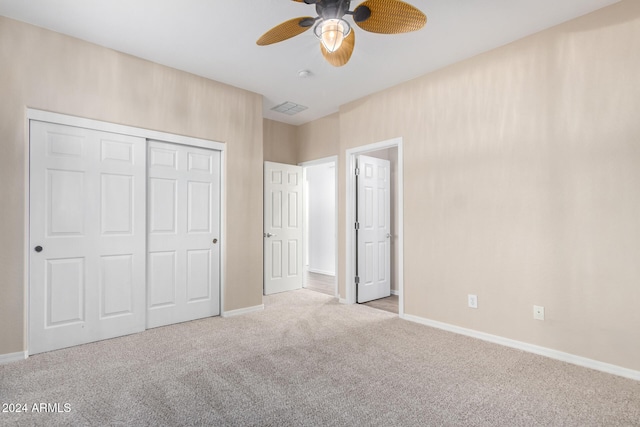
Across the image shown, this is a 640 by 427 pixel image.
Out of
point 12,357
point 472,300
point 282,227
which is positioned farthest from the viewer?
point 282,227

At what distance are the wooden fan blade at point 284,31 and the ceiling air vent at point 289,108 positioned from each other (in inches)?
95.5

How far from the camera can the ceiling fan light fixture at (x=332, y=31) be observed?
184 cm

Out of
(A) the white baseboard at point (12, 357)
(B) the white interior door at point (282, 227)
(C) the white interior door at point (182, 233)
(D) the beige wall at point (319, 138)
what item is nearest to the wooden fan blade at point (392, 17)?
(C) the white interior door at point (182, 233)

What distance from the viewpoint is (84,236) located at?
2.98m

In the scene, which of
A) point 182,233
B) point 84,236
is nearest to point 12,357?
point 84,236

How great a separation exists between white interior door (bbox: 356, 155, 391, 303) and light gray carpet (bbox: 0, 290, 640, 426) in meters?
1.37

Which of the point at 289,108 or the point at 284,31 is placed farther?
the point at 289,108

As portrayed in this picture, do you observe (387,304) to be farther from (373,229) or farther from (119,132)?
(119,132)

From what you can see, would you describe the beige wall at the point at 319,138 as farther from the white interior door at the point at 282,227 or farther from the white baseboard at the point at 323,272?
the white baseboard at the point at 323,272

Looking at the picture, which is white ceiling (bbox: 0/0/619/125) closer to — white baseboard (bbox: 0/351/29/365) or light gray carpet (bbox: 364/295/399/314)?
white baseboard (bbox: 0/351/29/365)

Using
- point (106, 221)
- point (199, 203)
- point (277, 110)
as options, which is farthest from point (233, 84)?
point (106, 221)

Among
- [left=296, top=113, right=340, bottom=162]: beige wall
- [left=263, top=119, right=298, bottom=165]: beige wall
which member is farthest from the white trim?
[left=296, top=113, right=340, bottom=162]: beige wall

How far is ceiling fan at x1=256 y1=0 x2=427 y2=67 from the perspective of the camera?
1789mm

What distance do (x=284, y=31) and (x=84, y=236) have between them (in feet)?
8.29
